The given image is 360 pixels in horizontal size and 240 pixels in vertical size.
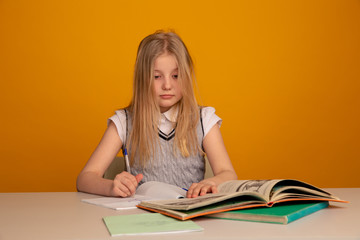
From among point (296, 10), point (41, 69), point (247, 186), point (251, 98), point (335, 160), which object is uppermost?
point (296, 10)

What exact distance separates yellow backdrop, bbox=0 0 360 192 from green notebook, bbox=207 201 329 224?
2102 mm

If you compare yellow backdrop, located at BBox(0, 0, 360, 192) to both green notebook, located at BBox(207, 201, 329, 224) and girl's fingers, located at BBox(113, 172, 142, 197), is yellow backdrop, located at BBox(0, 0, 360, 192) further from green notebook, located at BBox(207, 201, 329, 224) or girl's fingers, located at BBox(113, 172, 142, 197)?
green notebook, located at BBox(207, 201, 329, 224)

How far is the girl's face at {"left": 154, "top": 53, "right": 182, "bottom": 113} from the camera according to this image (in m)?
1.65

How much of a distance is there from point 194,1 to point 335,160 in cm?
143

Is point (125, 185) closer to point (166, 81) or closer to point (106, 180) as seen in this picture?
point (106, 180)

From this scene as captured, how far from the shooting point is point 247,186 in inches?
38.0

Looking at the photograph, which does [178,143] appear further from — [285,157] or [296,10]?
[296,10]

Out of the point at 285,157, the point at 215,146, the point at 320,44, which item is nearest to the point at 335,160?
the point at 285,157

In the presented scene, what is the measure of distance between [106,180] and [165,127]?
0.48 metres

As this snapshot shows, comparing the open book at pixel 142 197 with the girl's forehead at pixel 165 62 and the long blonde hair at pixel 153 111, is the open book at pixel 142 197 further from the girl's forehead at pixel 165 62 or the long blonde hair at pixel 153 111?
the girl's forehead at pixel 165 62

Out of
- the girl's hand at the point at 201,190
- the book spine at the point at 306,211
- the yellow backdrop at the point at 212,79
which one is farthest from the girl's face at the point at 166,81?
the yellow backdrop at the point at 212,79

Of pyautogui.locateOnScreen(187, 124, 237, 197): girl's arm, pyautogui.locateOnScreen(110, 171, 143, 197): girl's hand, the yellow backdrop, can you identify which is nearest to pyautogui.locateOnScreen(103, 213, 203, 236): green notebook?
pyautogui.locateOnScreen(110, 171, 143, 197): girl's hand

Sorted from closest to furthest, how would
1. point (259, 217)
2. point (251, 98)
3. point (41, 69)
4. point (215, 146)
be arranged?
1. point (259, 217)
2. point (215, 146)
3. point (41, 69)
4. point (251, 98)

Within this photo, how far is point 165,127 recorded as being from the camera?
174cm
